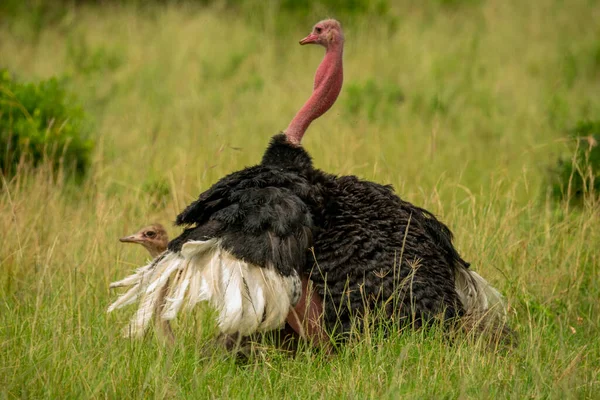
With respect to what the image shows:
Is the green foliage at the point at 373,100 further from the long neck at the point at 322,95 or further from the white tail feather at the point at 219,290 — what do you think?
the white tail feather at the point at 219,290

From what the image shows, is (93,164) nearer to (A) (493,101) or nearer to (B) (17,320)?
(B) (17,320)

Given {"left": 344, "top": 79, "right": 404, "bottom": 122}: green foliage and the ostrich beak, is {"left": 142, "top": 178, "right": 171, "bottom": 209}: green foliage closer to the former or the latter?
the ostrich beak

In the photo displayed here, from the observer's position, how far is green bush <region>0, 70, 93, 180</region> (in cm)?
713

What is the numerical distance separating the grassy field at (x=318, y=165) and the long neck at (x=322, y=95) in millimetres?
611

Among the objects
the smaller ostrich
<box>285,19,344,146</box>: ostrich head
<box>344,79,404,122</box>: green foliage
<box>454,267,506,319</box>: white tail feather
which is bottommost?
<box>454,267,506,319</box>: white tail feather

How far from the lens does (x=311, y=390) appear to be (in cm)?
402

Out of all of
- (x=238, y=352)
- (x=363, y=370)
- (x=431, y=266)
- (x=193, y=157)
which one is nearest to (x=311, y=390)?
(x=363, y=370)

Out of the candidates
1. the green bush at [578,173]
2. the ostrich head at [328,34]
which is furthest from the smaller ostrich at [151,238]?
the green bush at [578,173]

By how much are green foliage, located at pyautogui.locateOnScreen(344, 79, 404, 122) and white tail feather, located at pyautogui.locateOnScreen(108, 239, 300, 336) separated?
519 cm

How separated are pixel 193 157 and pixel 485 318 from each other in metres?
3.58

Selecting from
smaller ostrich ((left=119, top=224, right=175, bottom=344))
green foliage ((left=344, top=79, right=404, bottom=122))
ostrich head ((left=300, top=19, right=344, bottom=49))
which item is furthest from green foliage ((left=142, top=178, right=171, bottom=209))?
green foliage ((left=344, top=79, right=404, bottom=122))

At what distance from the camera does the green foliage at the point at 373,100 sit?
944 cm

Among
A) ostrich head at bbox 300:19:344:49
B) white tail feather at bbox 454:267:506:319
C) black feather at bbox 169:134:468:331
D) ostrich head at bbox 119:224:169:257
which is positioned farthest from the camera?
ostrich head at bbox 119:224:169:257

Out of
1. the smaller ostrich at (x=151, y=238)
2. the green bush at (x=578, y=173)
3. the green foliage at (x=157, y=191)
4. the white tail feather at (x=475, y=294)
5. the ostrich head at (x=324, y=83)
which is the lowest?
the white tail feather at (x=475, y=294)
